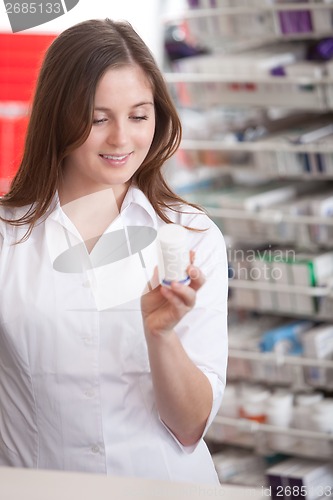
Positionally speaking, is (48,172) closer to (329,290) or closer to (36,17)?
(36,17)

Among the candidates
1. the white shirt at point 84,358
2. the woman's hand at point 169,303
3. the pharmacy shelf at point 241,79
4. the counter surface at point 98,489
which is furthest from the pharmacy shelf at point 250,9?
the counter surface at point 98,489

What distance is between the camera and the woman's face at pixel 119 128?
56.2 inches

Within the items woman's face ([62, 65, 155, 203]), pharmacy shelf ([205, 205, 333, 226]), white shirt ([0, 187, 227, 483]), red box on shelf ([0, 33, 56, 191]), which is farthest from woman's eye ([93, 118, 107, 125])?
red box on shelf ([0, 33, 56, 191])

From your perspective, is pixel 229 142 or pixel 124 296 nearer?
pixel 124 296

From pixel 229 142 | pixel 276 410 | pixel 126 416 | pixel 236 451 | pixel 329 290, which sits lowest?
pixel 236 451

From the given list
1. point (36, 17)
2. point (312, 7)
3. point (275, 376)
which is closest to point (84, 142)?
point (36, 17)

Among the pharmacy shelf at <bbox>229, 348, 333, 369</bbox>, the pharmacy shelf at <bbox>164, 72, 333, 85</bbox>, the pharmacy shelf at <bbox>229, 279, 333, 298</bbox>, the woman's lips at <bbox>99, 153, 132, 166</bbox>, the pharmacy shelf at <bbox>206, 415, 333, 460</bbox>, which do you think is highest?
the woman's lips at <bbox>99, 153, 132, 166</bbox>

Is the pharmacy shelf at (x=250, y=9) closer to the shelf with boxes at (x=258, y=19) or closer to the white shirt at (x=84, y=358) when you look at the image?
the shelf with boxes at (x=258, y=19)

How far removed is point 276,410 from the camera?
267cm

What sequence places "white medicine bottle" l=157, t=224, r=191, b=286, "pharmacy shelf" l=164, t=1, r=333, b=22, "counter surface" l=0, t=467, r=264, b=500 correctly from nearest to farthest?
"counter surface" l=0, t=467, r=264, b=500, "white medicine bottle" l=157, t=224, r=191, b=286, "pharmacy shelf" l=164, t=1, r=333, b=22

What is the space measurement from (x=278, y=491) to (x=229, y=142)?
0.99 metres

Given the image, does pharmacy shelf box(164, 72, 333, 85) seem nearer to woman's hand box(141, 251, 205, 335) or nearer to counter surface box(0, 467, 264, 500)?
woman's hand box(141, 251, 205, 335)

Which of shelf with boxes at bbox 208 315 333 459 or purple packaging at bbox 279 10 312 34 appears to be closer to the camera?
purple packaging at bbox 279 10 312 34

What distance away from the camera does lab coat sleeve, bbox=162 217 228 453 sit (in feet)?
4.89
